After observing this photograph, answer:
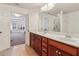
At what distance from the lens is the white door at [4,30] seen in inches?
142

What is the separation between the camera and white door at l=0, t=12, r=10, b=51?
3.60m

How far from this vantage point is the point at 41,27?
164 inches

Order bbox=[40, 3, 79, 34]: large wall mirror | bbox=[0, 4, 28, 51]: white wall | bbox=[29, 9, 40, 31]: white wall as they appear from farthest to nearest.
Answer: bbox=[29, 9, 40, 31]: white wall, bbox=[0, 4, 28, 51]: white wall, bbox=[40, 3, 79, 34]: large wall mirror

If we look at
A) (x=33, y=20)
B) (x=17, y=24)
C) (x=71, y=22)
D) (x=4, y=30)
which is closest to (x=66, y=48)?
(x=71, y=22)

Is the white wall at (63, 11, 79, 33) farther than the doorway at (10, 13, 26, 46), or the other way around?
the doorway at (10, 13, 26, 46)

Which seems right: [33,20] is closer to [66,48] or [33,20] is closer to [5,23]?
[5,23]

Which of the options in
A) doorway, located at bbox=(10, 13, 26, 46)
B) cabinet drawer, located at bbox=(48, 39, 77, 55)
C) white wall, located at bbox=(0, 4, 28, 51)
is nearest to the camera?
cabinet drawer, located at bbox=(48, 39, 77, 55)

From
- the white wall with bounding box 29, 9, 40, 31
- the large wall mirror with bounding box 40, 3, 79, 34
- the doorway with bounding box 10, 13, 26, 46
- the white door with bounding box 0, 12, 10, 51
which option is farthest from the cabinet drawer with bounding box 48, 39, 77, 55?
the white wall with bounding box 29, 9, 40, 31

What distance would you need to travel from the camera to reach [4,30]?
12.2ft

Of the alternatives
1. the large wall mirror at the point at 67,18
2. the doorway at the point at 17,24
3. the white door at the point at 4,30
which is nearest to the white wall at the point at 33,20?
the doorway at the point at 17,24

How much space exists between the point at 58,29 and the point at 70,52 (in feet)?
3.91

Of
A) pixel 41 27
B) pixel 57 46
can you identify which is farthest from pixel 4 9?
pixel 57 46

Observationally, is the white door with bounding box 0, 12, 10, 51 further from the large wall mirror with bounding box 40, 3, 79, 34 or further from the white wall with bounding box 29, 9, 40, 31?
the large wall mirror with bounding box 40, 3, 79, 34

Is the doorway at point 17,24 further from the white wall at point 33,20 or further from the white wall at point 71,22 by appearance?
the white wall at point 71,22
